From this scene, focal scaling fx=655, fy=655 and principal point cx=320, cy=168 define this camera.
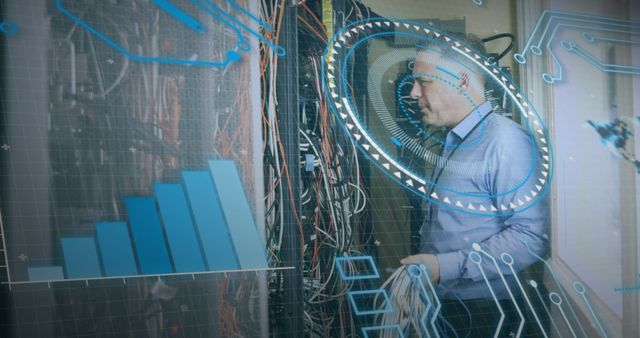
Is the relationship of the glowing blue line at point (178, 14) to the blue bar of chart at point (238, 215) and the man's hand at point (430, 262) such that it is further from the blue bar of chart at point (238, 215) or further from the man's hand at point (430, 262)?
the man's hand at point (430, 262)

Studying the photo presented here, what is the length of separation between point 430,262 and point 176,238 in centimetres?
87

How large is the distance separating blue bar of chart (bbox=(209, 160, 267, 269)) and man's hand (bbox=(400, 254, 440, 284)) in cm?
52

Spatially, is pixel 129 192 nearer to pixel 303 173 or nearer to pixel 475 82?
pixel 303 173

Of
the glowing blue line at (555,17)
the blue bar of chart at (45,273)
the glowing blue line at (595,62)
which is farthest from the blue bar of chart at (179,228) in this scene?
the glowing blue line at (595,62)

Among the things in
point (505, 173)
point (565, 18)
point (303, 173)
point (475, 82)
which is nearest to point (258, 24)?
point (303, 173)

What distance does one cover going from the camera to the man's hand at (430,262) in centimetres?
226

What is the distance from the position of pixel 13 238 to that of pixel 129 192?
0.34 meters

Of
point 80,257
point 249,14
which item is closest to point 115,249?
point 80,257

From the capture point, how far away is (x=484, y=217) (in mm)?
2346

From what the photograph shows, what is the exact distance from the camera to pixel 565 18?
2645mm

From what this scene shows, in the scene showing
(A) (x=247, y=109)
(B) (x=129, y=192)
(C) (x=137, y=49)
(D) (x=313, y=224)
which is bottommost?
(D) (x=313, y=224)

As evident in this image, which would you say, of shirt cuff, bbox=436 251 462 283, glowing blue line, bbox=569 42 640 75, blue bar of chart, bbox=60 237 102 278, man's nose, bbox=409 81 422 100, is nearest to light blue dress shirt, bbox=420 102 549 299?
shirt cuff, bbox=436 251 462 283
